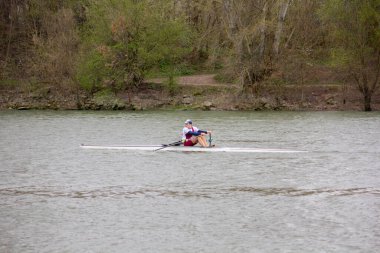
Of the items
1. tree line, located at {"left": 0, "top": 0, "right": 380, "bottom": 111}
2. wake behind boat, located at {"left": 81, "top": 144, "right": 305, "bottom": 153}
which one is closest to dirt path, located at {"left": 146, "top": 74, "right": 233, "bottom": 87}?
tree line, located at {"left": 0, "top": 0, "right": 380, "bottom": 111}

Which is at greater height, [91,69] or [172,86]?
[91,69]

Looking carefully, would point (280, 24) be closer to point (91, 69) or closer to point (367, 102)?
point (367, 102)

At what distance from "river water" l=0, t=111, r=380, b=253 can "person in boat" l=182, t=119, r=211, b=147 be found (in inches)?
27.5

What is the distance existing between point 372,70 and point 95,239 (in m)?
43.4

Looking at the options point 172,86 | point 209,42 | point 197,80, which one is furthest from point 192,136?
point 209,42

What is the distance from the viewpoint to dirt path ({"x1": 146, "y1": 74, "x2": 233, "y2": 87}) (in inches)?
2430

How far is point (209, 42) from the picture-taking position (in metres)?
64.4

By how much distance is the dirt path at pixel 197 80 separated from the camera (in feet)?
202

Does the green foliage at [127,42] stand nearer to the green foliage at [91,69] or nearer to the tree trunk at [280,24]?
the green foliage at [91,69]

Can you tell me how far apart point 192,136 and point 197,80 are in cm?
3443

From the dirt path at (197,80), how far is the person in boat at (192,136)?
31050mm

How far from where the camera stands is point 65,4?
72.8m

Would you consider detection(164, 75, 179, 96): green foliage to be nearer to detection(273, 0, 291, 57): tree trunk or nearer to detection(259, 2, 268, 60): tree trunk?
detection(259, 2, 268, 60): tree trunk

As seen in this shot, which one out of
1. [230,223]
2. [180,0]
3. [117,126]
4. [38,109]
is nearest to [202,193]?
[230,223]
